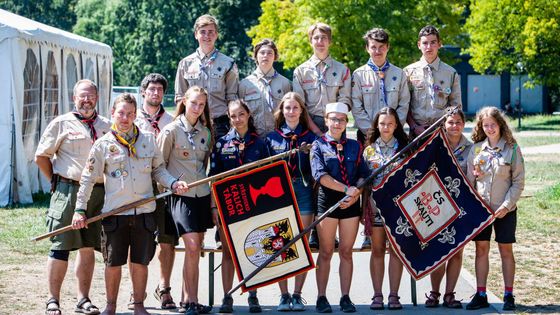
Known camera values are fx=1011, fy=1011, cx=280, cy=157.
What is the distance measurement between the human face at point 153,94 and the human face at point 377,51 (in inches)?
77.0

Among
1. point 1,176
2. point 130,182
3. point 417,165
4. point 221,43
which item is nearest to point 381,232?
point 417,165

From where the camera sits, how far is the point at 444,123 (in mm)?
9070

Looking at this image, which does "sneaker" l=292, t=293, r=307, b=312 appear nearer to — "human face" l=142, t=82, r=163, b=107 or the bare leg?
the bare leg

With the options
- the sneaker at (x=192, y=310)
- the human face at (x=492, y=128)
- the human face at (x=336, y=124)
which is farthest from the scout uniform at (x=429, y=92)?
the sneaker at (x=192, y=310)

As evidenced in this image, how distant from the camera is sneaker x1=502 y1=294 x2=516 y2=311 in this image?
869 centimetres

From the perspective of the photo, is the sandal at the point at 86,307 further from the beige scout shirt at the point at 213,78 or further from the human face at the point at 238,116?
the beige scout shirt at the point at 213,78

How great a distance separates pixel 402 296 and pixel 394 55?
111ft

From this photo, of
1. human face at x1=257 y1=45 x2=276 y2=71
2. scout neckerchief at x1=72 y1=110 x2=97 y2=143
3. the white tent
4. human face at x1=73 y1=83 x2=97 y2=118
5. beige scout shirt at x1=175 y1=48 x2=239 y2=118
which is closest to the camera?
human face at x1=73 y1=83 x2=97 y2=118

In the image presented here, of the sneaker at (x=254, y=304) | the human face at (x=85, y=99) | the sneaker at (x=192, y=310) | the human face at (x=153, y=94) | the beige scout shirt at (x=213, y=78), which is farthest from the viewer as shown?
the beige scout shirt at (x=213, y=78)

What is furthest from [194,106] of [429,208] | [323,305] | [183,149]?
[429,208]

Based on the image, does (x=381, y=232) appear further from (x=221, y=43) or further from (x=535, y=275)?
(x=221, y=43)

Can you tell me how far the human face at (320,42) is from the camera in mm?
9336

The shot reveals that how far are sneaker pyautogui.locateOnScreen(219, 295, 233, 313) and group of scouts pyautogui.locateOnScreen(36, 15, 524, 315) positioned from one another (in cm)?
1

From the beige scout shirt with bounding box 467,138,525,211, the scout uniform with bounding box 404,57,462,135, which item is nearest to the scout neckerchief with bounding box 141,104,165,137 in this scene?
the scout uniform with bounding box 404,57,462,135
